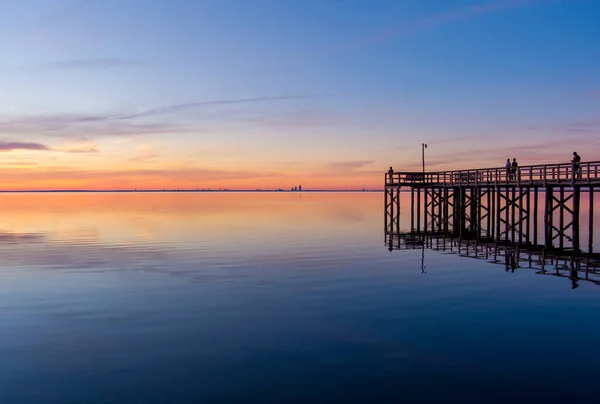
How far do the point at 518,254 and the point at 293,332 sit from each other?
21.7 m

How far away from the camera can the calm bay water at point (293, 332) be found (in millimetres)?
11414

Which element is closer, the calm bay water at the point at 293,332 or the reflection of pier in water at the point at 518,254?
the calm bay water at the point at 293,332

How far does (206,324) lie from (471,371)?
26.9 feet

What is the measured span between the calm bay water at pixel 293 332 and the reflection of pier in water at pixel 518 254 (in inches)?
71.3

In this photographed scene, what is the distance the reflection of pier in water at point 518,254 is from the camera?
84.6ft

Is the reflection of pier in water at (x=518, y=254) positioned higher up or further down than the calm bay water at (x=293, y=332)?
higher up

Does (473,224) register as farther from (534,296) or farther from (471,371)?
(471,371)

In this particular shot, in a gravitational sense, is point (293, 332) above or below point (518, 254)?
below

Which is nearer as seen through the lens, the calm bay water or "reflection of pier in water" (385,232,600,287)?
the calm bay water

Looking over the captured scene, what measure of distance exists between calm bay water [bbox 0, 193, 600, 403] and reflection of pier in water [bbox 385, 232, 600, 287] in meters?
1.81

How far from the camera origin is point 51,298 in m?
20.4

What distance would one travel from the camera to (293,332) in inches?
610

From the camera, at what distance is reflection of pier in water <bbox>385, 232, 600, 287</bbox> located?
84.6 ft

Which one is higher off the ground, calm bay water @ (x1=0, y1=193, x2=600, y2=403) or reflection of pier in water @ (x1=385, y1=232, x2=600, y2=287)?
reflection of pier in water @ (x1=385, y1=232, x2=600, y2=287)
